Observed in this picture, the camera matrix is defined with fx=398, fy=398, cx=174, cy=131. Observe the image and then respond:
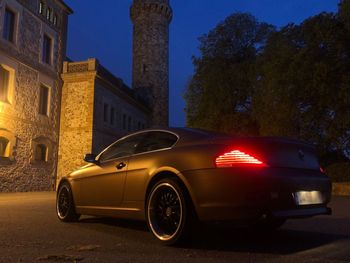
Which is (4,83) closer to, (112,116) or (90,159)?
(112,116)

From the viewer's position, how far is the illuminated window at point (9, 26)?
19409 mm

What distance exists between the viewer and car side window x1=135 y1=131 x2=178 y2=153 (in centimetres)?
500

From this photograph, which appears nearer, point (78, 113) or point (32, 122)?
point (32, 122)

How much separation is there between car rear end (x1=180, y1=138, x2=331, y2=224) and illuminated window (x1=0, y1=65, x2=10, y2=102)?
1686 cm

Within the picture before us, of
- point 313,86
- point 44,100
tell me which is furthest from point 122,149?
point 44,100

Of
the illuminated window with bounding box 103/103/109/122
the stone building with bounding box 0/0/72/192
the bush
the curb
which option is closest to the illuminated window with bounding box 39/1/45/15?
the stone building with bounding box 0/0/72/192

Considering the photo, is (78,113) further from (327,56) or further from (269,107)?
(327,56)

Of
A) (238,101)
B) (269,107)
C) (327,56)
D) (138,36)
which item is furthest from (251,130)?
(138,36)

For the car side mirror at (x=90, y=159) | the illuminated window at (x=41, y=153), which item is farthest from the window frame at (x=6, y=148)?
the car side mirror at (x=90, y=159)

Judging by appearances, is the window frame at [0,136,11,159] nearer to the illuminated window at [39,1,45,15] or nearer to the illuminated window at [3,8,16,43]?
the illuminated window at [3,8,16,43]

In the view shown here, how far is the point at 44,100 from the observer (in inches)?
922

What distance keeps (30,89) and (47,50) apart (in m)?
3.63

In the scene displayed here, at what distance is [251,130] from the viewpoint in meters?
29.5

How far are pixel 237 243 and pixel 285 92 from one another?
18.5 m
